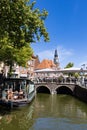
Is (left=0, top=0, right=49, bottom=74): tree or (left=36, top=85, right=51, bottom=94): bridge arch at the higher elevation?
(left=0, top=0, right=49, bottom=74): tree

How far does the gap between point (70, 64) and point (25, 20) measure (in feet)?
219

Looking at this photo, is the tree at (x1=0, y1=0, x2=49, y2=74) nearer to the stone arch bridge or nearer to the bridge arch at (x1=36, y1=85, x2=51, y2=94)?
the stone arch bridge

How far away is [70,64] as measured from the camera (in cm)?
8375

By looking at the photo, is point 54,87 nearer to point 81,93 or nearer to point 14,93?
point 81,93

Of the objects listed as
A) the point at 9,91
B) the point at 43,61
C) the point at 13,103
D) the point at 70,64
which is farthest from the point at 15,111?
the point at 43,61

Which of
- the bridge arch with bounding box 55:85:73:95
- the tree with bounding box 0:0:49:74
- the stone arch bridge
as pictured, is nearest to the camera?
the tree with bounding box 0:0:49:74

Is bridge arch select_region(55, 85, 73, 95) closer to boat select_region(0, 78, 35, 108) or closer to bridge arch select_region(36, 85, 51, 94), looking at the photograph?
bridge arch select_region(36, 85, 51, 94)

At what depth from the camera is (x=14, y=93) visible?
27625 millimetres

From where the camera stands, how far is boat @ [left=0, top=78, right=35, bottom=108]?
24.9 metres

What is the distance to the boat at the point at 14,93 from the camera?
81.7 ft

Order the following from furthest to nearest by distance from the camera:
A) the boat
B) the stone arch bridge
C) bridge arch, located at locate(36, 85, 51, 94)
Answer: bridge arch, located at locate(36, 85, 51, 94) → the stone arch bridge → the boat

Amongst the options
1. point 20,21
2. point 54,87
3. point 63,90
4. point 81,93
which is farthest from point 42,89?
point 20,21

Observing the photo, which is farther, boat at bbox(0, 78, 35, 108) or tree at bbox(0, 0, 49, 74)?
boat at bbox(0, 78, 35, 108)

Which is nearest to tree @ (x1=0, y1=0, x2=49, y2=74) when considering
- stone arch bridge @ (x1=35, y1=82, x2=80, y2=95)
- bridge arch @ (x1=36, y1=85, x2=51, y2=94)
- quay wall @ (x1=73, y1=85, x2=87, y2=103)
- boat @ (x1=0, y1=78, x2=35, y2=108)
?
boat @ (x1=0, y1=78, x2=35, y2=108)
